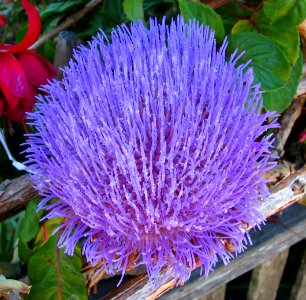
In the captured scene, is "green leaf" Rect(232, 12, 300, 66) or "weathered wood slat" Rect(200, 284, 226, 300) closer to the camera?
"green leaf" Rect(232, 12, 300, 66)

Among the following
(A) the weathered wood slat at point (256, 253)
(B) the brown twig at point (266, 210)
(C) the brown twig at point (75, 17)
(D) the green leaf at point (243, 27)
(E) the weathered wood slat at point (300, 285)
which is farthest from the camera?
(E) the weathered wood slat at point (300, 285)

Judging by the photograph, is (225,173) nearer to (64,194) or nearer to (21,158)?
(64,194)

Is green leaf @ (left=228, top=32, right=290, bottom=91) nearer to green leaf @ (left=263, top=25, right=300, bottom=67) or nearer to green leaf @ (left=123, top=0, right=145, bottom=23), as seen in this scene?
green leaf @ (left=263, top=25, right=300, bottom=67)

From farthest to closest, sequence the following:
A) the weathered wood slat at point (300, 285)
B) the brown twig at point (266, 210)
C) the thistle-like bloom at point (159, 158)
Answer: the weathered wood slat at point (300, 285), the brown twig at point (266, 210), the thistle-like bloom at point (159, 158)

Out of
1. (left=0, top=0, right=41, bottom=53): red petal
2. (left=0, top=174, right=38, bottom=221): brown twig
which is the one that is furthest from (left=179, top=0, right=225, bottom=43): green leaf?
(left=0, top=174, right=38, bottom=221): brown twig

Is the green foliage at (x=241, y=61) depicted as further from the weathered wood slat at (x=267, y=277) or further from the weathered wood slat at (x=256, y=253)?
the weathered wood slat at (x=267, y=277)

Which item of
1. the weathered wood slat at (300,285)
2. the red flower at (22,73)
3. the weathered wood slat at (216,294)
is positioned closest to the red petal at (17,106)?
the red flower at (22,73)

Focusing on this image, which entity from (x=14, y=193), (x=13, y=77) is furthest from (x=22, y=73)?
(x=14, y=193)

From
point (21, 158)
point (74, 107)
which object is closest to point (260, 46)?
point (74, 107)
